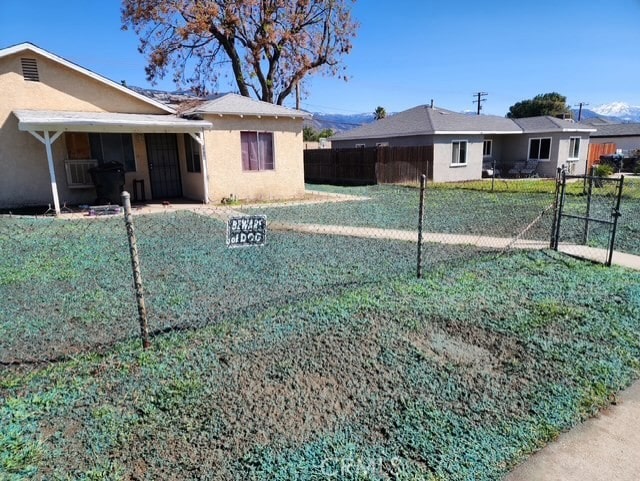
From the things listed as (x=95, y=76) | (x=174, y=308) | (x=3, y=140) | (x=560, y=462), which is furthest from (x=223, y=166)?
(x=560, y=462)

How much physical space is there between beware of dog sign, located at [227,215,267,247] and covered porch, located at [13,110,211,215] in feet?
30.5

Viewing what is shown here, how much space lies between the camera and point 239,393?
3266 millimetres

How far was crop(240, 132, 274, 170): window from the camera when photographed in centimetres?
1580

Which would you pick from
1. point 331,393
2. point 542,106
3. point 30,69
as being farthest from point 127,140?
point 542,106

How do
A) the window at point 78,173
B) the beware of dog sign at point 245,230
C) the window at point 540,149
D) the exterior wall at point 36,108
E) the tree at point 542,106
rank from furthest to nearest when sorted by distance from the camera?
the tree at point 542,106
the window at point 540,149
the window at point 78,173
the exterior wall at point 36,108
the beware of dog sign at point 245,230

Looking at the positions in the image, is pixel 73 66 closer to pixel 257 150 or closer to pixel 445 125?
pixel 257 150

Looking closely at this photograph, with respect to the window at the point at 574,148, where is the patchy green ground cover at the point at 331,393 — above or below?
below

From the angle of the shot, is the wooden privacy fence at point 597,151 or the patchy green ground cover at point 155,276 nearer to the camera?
the patchy green ground cover at point 155,276

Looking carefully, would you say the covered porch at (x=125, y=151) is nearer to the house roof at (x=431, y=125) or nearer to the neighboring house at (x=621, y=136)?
the house roof at (x=431, y=125)

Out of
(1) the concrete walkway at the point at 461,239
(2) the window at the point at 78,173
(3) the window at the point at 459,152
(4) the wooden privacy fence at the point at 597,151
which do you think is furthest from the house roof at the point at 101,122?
(4) the wooden privacy fence at the point at 597,151

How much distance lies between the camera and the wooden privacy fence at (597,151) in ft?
108

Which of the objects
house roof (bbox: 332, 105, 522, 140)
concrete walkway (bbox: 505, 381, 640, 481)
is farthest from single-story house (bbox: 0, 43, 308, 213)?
concrete walkway (bbox: 505, 381, 640, 481)

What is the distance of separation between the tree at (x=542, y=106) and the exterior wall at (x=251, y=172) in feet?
172

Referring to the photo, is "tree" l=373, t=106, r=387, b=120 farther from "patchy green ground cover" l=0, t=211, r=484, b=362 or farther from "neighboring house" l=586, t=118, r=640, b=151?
"patchy green ground cover" l=0, t=211, r=484, b=362
